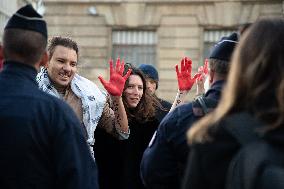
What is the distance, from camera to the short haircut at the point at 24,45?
3.23 m

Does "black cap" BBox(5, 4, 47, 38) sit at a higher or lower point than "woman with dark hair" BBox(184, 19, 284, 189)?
higher

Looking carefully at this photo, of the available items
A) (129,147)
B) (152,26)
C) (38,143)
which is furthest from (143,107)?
(152,26)

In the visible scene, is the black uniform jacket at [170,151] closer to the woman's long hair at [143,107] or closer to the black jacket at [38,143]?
the black jacket at [38,143]

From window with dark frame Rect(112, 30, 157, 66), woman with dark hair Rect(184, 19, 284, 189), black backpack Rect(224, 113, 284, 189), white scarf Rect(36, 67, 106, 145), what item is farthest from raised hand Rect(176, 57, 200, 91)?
window with dark frame Rect(112, 30, 157, 66)

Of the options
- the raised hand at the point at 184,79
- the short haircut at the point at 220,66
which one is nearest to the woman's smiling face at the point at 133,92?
the raised hand at the point at 184,79

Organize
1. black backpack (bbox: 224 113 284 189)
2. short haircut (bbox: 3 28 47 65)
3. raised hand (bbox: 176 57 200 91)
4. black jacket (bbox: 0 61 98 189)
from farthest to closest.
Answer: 1. raised hand (bbox: 176 57 200 91)
2. short haircut (bbox: 3 28 47 65)
3. black jacket (bbox: 0 61 98 189)
4. black backpack (bbox: 224 113 284 189)

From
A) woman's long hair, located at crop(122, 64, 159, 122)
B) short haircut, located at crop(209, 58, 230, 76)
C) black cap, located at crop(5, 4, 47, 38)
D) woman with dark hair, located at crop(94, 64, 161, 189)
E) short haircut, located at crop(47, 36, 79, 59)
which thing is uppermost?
black cap, located at crop(5, 4, 47, 38)

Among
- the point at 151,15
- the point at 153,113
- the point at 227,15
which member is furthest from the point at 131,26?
the point at 153,113

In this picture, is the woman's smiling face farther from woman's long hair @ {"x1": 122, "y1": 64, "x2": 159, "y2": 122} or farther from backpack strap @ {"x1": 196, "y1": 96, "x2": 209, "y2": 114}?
backpack strap @ {"x1": 196, "y1": 96, "x2": 209, "y2": 114}

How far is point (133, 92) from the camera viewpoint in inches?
227

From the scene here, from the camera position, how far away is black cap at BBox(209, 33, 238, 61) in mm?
3467

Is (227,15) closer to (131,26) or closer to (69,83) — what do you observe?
(131,26)

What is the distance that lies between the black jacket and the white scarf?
159 cm

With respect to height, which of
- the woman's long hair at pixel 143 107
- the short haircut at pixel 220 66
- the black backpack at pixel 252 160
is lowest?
the woman's long hair at pixel 143 107
